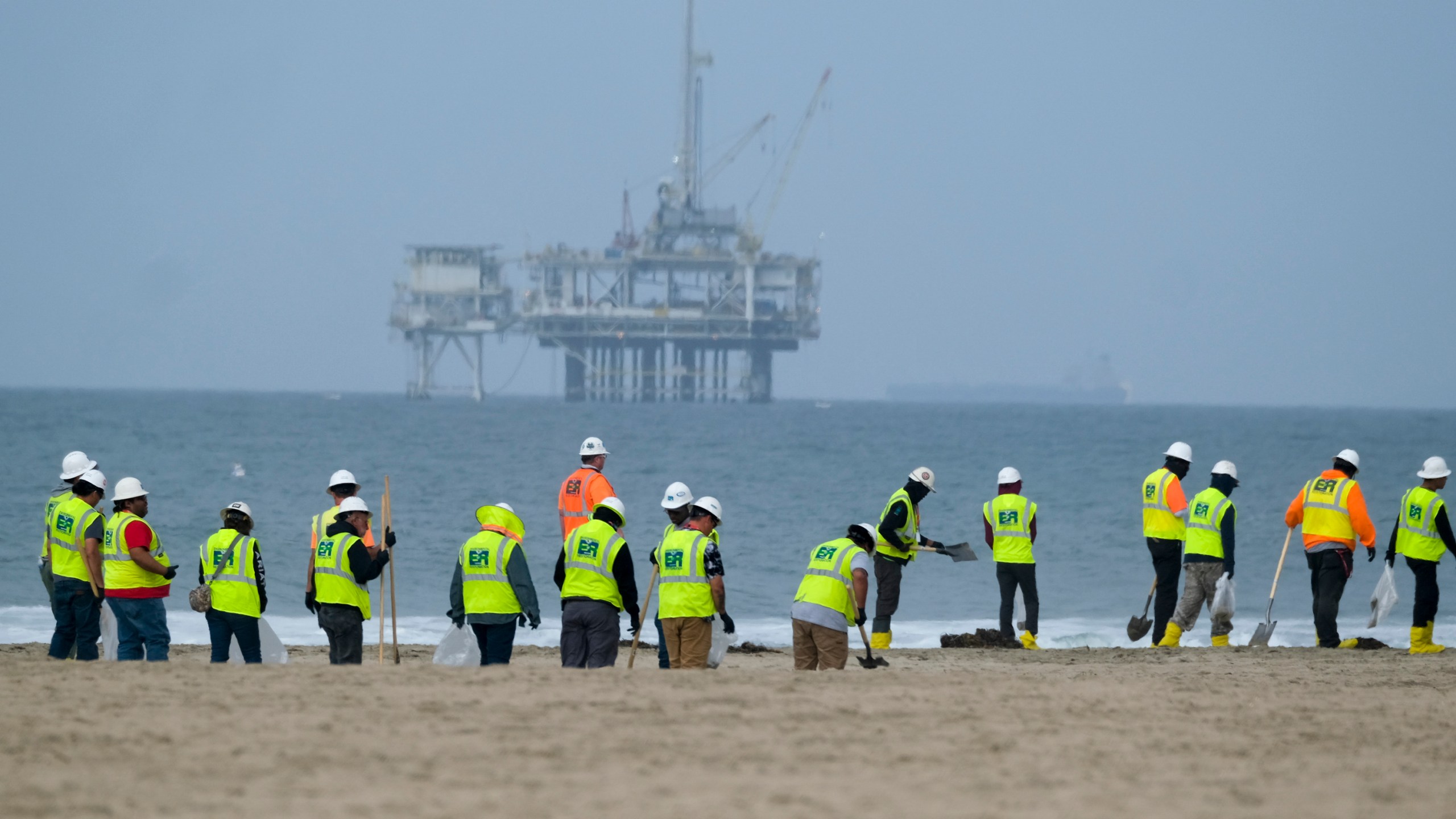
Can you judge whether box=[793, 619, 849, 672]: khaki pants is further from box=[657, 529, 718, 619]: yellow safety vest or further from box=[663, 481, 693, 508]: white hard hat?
box=[663, 481, 693, 508]: white hard hat

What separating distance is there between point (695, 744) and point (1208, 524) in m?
6.79

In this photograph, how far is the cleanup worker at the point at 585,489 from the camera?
11.2 metres

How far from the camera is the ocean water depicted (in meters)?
20.5

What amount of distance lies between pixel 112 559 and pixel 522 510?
29.4 m

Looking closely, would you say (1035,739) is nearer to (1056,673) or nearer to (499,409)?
(1056,673)

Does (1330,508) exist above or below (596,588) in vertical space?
above

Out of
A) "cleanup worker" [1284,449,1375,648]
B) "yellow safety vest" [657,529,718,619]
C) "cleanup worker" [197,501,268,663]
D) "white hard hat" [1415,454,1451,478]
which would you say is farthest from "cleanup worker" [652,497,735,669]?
"white hard hat" [1415,454,1451,478]

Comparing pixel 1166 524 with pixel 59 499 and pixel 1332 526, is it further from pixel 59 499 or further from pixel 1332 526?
pixel 59 499

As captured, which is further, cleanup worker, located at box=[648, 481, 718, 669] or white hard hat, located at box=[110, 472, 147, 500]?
cleanup worker, located at box=[648, 481, 718, 669]

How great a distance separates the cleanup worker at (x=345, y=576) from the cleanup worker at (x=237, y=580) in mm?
364

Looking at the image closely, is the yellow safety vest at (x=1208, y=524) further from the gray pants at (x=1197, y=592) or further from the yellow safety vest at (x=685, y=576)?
the yellow safety vest at (x=685, y=576)

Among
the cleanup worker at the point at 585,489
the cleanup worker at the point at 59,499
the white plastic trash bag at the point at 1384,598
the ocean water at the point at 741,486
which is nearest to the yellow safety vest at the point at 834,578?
the cleanup worker at the point at 585,489

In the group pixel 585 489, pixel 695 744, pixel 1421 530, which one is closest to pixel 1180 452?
pixel 1421 530

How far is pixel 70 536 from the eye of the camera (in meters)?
9.82
